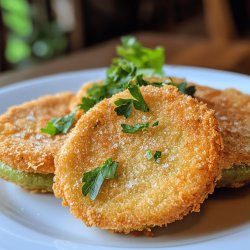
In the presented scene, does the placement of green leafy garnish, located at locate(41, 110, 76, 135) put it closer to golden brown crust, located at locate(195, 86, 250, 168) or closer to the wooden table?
golden brown crust, located at locate(195, 86, 250, 168)

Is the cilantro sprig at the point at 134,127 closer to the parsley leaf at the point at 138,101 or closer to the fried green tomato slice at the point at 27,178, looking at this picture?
the parsley leaf at the point at 138,101

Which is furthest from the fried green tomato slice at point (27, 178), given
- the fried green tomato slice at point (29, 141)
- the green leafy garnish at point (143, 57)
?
the green leafy garnish at point (143, 57)

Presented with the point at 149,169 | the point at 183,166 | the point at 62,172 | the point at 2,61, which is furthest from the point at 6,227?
the point at 2,61

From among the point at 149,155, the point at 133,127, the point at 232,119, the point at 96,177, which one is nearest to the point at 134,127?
the point at 133,127

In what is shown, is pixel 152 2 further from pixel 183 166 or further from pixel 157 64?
pixel 183 166

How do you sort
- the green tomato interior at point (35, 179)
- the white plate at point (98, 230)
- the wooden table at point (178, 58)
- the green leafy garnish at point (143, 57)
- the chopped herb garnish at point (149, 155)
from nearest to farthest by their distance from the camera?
the white plate at point (98, 230)
the chopped herb garnish at point (149, 155)
the green tomato interior at point (35, 179)
the green leafy garnish at point (143, 57)
the wooden table at point (178, 58)

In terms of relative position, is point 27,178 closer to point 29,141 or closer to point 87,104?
point 29,141

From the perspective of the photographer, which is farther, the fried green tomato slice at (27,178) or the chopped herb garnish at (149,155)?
the fried green tomato slice at (27,178)
